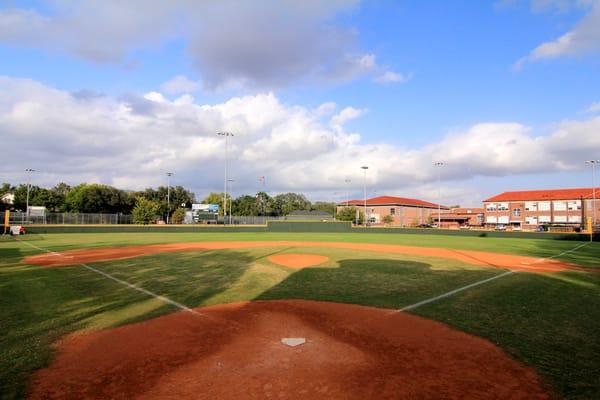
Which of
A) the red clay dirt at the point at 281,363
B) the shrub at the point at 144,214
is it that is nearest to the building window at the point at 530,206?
the shrub at the point at 144,214

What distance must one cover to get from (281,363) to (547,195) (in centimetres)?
8741

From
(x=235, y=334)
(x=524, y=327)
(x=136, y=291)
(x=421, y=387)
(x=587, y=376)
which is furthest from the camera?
(x=136, y=291)

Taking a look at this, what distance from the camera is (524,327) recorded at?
22.2 ft

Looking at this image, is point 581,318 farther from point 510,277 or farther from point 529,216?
point 529,216

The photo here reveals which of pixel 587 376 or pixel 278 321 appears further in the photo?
pixel 278 321

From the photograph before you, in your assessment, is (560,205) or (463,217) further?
(463,217)

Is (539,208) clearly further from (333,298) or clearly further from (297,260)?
(333,298)

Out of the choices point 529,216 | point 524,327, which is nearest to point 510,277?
point 524,327

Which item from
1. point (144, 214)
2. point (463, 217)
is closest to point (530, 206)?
point (463, 217)

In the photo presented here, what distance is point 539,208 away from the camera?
2977 inches

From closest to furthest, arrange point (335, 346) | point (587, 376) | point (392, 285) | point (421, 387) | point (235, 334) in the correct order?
point (421, 387) < point (587, 376) < point (335, 346) < point (235, 334) < point (392, 285)

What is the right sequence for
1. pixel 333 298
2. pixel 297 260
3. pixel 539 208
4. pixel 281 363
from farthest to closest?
pixel 539 208
pixel 297 260
pixel 333 298
pixel 281 363

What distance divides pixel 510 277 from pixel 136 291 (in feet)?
40.6

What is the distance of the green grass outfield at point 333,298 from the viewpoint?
531 centimetres
